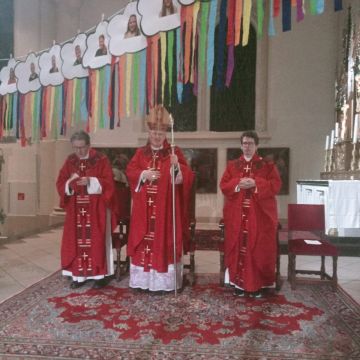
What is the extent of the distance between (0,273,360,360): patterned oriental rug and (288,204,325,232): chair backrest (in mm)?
736

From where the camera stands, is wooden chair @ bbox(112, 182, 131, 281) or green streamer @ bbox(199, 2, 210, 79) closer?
green streamer @ bbox(199, 2, 210, 79)

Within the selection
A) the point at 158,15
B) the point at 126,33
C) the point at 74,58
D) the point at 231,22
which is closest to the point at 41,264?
the point at 74,58

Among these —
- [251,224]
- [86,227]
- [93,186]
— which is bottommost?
[86,227]

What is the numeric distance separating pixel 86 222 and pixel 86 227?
6 centimetres

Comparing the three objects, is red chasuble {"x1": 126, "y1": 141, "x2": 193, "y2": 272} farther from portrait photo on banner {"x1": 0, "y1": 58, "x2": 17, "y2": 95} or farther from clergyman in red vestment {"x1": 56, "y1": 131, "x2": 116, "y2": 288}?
portrait photo on banner {"x1": 0, "y1": 58, "x2": 17, "y2": 95}

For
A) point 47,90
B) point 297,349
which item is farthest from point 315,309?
point 47,90

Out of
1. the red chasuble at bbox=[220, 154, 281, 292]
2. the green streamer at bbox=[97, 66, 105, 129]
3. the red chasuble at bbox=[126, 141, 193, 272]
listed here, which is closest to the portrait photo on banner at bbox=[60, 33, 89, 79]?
the green streamer at bbox=[97, 66, 105, 129]

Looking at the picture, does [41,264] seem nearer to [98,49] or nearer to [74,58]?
[74,58]

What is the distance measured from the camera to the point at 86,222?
4.59m

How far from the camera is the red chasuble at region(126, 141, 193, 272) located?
4293 millimetres

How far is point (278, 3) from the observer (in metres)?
3.01

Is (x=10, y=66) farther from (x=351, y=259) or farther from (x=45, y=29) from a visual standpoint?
(x=351, y=259)

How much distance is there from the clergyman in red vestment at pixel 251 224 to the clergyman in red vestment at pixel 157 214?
53 centimetres

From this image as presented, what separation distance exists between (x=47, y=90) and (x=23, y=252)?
286cm
